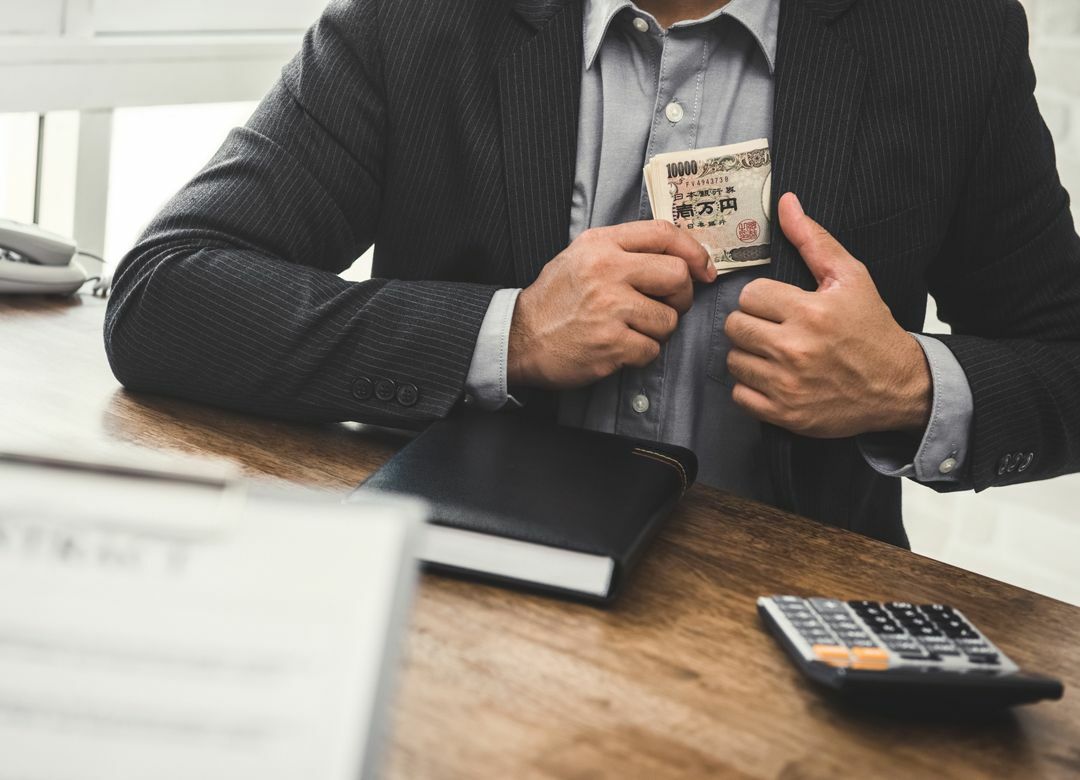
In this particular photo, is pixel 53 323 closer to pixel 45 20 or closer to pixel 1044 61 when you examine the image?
pixel 45 20

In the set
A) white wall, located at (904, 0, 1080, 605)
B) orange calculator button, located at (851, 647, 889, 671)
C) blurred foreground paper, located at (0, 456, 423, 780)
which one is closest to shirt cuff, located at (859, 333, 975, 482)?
orange calculator button, located at (851, 647, 889, 671)

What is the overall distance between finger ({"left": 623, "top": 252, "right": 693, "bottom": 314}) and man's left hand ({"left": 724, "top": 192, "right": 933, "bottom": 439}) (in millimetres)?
60

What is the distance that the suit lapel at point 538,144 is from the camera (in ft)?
3.78

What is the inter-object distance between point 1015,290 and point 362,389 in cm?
76

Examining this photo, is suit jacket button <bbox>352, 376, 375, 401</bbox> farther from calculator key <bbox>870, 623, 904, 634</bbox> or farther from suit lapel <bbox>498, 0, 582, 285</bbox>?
calculator key <bbox>870, 623, 904, 634</bbox>

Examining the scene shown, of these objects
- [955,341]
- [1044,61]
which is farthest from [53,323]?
[1044,61]

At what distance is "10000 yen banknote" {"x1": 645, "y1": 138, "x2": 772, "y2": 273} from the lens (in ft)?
3.62

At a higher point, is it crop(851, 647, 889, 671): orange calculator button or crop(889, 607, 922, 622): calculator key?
crop(851, 647, 889, 671): orange calculator button

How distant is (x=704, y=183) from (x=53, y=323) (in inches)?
29.8

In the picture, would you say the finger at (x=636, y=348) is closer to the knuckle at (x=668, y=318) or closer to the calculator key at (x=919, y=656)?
the knuckle at (x=668, y=318)

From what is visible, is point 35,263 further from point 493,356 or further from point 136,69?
point 493,356

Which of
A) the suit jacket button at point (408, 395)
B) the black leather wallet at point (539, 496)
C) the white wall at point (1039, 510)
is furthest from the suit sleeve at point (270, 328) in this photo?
the white wall at point (1039, 510)

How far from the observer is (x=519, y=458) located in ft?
2.80

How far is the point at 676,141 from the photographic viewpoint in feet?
3.87
